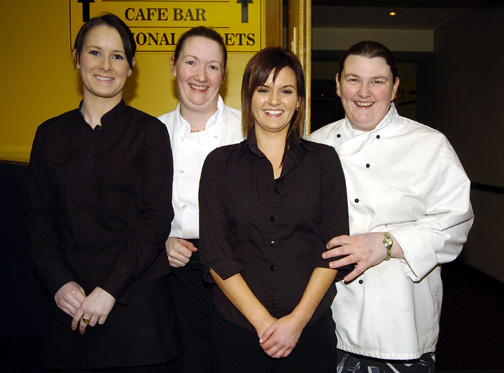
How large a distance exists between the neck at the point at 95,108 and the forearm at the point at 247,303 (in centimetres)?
77

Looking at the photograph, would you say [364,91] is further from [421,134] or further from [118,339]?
[118,339]

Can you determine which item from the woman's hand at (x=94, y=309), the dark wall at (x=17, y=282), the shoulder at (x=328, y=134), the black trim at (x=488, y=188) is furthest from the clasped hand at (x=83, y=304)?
the black trim at (x=488, y=188)

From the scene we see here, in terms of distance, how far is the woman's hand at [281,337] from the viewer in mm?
1419

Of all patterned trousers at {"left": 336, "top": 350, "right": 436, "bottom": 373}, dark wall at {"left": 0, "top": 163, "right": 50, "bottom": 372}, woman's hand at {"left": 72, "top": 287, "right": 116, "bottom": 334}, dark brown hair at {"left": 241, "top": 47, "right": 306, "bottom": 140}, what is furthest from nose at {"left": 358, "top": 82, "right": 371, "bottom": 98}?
dark wall at {"left": 0, "top": 163, "right": 50, "bottom": 372}

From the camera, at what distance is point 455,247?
1.73 meters

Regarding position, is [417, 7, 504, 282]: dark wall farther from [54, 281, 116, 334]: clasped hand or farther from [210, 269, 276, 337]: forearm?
[54, 281, 116, 334]: clasped hand

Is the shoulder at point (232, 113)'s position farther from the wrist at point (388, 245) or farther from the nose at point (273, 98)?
the wrist at point (388, 245)

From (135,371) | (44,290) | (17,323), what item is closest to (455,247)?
(135,371)

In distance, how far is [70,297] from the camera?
4.99 ft

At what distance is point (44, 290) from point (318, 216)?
63.2 inches

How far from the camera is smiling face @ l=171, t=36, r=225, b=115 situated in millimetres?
1873

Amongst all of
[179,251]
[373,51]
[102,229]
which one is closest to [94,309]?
[102,229]

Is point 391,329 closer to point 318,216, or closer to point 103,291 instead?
point 318,216

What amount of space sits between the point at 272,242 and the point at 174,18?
7.17ft
